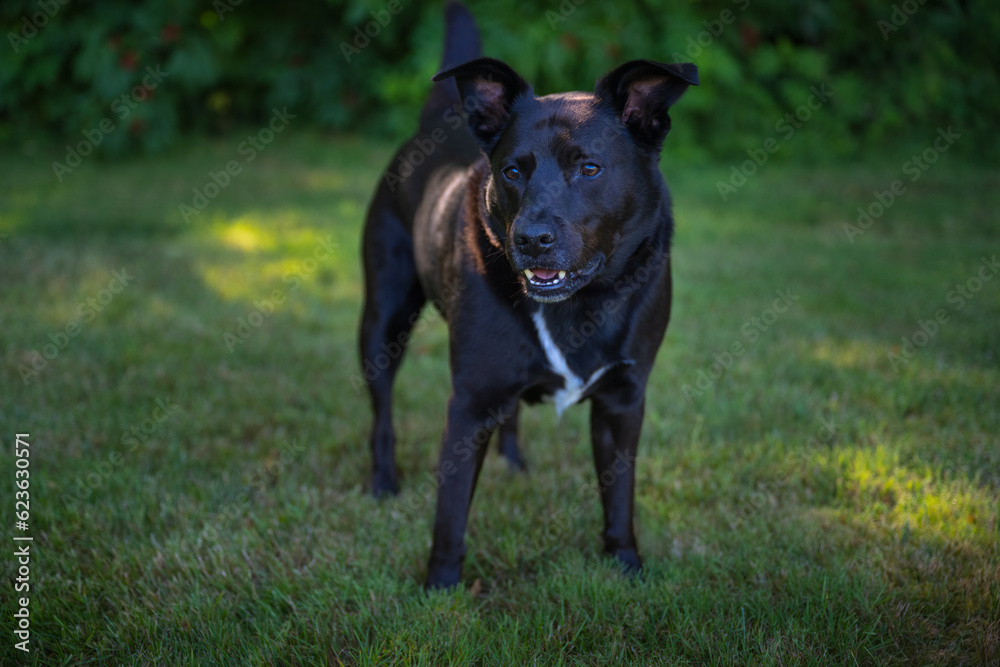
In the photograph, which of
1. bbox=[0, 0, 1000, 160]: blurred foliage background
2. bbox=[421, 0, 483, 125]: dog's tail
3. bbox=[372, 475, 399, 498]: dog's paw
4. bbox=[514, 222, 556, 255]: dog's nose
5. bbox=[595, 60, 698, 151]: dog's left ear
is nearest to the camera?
bbox=[514, 222, 556, 255]: dog's nose

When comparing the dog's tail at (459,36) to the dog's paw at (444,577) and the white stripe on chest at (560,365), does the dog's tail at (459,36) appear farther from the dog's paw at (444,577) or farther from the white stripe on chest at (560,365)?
the dog's paw at (444,577)

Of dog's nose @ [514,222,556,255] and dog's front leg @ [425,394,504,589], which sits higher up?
dog's nose @ [514,222,556,255]

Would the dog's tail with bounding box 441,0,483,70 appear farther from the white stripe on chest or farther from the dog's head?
the white stripe on chest

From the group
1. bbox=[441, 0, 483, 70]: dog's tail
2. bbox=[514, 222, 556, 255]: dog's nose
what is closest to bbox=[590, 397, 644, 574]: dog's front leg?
bbox=[514, 222, 556, 255]: dog's nose

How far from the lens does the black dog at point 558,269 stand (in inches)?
86.8

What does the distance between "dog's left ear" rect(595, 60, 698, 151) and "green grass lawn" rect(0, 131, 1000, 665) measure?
1.32 meters

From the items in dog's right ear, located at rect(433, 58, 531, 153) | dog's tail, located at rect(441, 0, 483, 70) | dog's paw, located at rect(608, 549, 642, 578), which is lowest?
dog's paw, located at rect(608, 549, 642, 578)

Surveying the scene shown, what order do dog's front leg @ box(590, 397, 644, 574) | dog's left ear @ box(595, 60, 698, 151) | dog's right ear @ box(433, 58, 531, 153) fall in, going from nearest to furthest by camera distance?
1. dog's left ear @ box(595, 60, 698, 151)
2. dog's right ear @ box(433, 58, 531, 153)
3. dog's front leg @ box(590, 397, 644, 574)

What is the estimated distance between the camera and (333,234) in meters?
6.73

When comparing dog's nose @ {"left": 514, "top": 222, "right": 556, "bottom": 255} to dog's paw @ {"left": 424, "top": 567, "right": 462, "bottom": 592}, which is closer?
dog's nose @ {"left": 514, "top": 222, "right": 556, "bottom": 255}

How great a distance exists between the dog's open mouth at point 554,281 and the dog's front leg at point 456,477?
15.4 inches

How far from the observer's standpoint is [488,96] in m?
2.43

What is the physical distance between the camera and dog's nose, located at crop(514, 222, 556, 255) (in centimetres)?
211

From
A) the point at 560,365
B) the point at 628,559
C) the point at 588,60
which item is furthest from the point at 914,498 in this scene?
the point at 588,60
